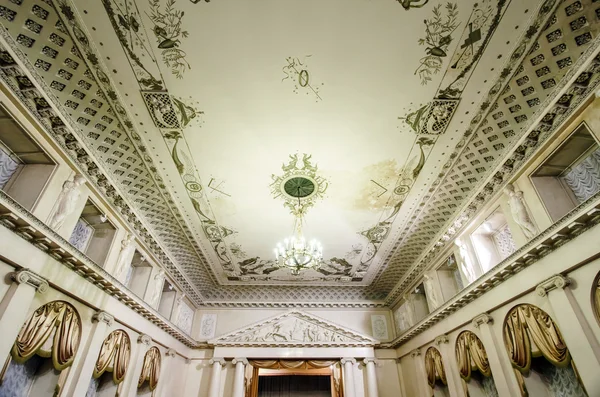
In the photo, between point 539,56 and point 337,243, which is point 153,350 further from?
point 539,56

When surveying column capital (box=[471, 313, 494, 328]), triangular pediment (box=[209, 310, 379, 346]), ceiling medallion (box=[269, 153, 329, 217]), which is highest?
ceiling medallion (box=[269, 153, 329, 217])

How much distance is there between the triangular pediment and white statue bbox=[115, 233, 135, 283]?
566 centimetres

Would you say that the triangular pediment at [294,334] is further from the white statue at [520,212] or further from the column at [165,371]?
the white statue at [520,212]

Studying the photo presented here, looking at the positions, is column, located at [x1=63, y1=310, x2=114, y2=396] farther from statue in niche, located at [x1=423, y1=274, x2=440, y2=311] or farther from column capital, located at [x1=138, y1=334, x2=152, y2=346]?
statue in niche, located at [x1=423, y1=274, x2=440, y2=311]

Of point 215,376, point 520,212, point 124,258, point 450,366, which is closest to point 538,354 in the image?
point 520,212

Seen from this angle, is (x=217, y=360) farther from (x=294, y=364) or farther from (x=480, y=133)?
(x=480, y=133)

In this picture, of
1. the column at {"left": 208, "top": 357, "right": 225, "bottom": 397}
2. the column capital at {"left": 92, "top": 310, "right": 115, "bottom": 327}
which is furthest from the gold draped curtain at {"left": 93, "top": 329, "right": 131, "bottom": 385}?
the column at {"left": 208, "top": 357, "right": 225, "bottom": 397}

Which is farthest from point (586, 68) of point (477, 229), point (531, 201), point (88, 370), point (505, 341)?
point (88, 370)

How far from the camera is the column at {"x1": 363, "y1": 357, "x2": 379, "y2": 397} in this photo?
10.5m

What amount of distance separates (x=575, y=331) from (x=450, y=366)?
13.8 feet

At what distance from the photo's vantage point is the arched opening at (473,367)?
6.28m

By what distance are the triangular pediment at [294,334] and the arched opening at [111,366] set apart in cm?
472

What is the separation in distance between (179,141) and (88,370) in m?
4.50

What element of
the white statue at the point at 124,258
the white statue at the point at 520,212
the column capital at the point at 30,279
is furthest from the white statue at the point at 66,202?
the white statue at the point at 520,212
